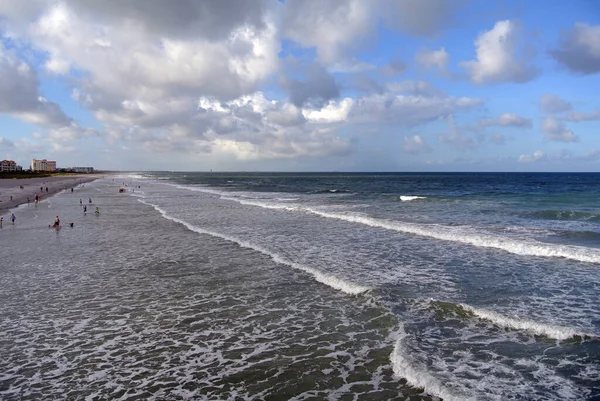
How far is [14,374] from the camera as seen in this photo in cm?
764

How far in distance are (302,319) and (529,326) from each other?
18.0 feet

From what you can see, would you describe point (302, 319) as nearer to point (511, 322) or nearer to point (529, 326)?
point (511, 322)

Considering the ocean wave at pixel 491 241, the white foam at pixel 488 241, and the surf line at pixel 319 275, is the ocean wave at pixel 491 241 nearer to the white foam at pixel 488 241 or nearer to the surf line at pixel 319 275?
the white foam at pixel 488 241

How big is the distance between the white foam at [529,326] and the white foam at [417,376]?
311cm

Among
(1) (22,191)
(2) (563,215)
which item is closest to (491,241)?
(2) (563,215)

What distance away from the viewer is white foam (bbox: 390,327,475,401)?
6918 millimetres

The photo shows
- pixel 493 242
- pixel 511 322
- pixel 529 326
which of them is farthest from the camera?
pixel 493 242

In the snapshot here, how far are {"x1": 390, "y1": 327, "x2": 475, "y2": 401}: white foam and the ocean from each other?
3 centimetres

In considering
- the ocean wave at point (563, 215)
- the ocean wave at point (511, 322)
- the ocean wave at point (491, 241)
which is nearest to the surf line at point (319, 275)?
the ocean wave at point (511, 322)

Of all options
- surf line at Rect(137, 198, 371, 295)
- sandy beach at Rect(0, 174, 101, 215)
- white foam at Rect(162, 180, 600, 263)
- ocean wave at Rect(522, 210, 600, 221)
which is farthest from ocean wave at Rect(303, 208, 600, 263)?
sandy beach at Rect(0, 174, 101, 215)

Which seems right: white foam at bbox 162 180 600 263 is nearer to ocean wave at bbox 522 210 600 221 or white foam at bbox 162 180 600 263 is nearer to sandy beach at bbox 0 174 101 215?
ocean wave at bbox 522 210 600 221

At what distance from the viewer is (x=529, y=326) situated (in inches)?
387

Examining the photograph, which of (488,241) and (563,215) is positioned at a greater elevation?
(563,215)

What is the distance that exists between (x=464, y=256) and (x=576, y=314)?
7384 mm
